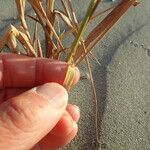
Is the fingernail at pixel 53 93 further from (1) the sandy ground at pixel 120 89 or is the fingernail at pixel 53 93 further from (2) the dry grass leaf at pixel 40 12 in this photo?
(1) the sandy ground at pixel 120 89

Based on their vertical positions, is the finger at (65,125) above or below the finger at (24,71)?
below

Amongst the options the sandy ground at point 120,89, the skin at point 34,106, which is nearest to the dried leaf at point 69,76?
the skin at point 34,106

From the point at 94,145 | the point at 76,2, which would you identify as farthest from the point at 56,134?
the point at 76,2

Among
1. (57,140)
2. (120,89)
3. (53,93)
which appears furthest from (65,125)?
(120,89)

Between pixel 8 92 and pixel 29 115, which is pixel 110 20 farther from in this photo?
pixel 8 92

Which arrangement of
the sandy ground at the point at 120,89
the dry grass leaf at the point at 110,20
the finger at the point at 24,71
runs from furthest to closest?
1. the sandy ground at the point at 120,89
2. the finger at the point at 24,71
3. the dry grass leaf at the point at 110,20

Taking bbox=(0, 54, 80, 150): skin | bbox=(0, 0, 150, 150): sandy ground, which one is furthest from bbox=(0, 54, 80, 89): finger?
bbox=(0, 0, 150, 150): sandy ground

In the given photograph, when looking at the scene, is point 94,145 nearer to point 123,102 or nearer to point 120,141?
point 120,141
